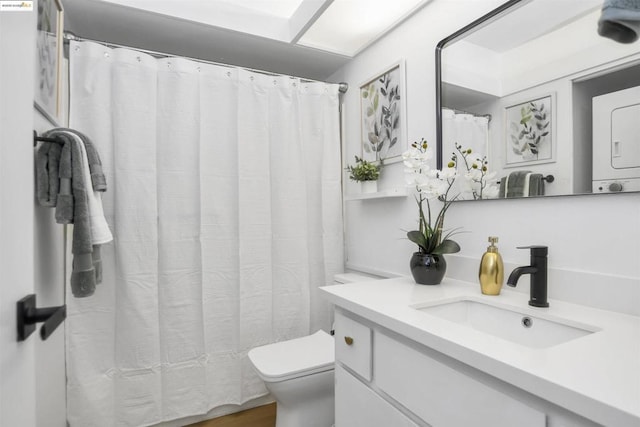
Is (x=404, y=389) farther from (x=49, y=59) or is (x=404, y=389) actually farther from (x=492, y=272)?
(x=49, y=59)

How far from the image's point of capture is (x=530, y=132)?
3.62ft

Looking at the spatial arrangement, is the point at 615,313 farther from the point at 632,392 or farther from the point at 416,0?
the point at 416,0

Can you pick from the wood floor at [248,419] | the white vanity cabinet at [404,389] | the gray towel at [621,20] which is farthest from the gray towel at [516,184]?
the wood floor at [248,419]

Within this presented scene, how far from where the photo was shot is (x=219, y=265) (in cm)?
185

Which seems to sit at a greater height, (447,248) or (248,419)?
(447,248)

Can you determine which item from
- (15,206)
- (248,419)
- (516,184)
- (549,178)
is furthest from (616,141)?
(248,419)

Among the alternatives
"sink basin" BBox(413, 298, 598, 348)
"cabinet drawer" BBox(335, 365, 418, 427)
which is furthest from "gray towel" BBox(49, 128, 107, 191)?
"sink basin" BBox(413, 298, 598, 348)

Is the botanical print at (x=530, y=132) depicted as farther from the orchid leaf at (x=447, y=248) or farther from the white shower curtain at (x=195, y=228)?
the white shower curtain at (x=195, y=228)

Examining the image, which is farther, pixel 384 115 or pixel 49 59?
pixel 384 115

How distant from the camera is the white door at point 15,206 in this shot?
55cm

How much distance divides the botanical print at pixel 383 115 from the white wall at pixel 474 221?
7 cm

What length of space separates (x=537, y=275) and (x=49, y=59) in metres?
1.83

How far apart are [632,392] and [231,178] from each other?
180cm

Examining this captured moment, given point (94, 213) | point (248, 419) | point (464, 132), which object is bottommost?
point (248, 419)
